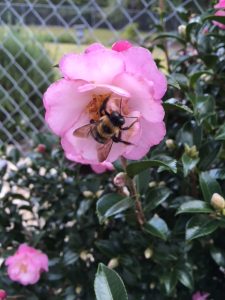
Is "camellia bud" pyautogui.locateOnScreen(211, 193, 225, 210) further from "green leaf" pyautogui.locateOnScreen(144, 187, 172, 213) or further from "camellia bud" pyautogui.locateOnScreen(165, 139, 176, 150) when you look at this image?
"camellia bud" pyautogui.locateOnScreen(165, 139, 176, 150)

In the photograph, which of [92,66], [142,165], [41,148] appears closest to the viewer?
Answer: [92,66]

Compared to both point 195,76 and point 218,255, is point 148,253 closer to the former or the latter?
point 218,255

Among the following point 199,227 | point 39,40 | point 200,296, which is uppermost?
point 199,227

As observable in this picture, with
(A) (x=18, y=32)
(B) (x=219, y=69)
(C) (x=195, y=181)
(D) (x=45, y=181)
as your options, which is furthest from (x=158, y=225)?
(A) (x=18, y=32)

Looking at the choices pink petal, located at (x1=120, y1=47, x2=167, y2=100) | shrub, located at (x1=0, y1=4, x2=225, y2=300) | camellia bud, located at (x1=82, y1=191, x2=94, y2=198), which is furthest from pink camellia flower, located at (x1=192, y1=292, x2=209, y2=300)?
pink petal, located at (x1=120, y1=47, x2=167, y2=100)

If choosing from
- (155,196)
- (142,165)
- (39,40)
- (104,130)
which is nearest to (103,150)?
(104,130)

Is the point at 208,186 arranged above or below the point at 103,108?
below

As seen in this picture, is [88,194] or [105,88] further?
[88,194]
